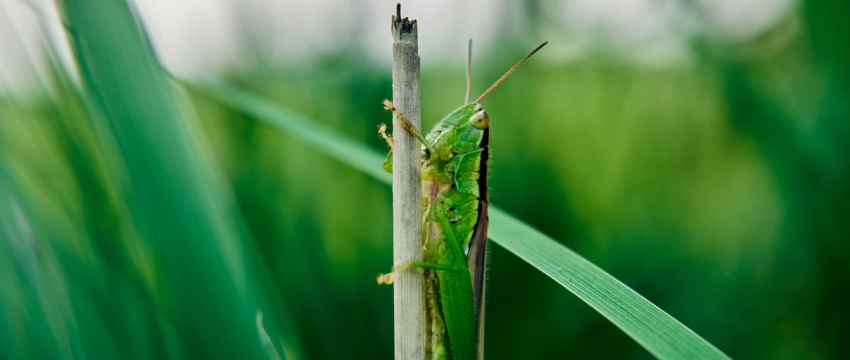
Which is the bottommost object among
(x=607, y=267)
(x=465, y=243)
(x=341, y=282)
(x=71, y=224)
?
(x=607, y=267)

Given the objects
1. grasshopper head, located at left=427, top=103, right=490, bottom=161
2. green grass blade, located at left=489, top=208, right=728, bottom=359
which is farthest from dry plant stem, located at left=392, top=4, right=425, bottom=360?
grasshopper head, located at left=427, top=103, right=490, bottom=161

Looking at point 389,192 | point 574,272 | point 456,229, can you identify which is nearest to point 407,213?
point 574,272

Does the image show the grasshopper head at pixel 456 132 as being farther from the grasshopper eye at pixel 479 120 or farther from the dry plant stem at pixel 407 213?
the dry plant stem at pixel 407 213

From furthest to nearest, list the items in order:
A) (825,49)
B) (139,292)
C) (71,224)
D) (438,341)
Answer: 1. (825,49)
2. (438,341)
3. (71,224)
4. (139,292)

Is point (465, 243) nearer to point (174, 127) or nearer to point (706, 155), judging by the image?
point (174, 127)

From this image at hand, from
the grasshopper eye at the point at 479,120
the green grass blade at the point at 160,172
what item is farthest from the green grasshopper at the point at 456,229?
the green grass blade at the point at 160,172

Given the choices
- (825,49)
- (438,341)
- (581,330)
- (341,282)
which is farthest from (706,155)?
(341,282)
